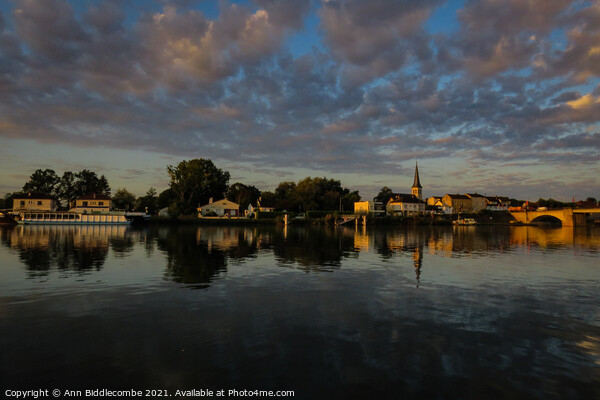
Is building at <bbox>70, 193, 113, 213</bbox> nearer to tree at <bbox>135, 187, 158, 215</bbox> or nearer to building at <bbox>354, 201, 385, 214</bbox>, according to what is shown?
tree at <bbox>135, 187, 158, 215</bbox>

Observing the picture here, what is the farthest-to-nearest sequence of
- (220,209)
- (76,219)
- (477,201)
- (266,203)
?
1. (477,201)
2. (266,203)
3. (220,209)
4. (76,219)

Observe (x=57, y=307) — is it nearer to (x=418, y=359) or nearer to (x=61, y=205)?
(x=418, y=359)

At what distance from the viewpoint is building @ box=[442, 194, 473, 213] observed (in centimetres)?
18212

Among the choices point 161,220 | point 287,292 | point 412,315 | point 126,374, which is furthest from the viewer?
point 161,220

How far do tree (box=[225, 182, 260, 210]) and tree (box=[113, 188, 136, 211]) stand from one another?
124 feet

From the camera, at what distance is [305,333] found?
392 inches

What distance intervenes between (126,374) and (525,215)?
556ft

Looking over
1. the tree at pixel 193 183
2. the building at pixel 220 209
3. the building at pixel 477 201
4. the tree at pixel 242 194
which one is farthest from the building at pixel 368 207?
the building at pixel 477 201

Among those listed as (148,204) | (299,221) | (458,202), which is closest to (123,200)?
(148,204)

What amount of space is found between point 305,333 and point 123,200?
460 ft

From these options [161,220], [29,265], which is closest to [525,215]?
[161,220]

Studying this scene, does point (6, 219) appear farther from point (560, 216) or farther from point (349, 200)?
point (560, 216)

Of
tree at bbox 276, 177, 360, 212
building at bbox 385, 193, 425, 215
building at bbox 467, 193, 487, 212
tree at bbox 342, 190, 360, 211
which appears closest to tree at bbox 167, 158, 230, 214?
tree at bbox 276, 177, 360, 212

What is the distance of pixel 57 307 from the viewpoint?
40.6 ft
